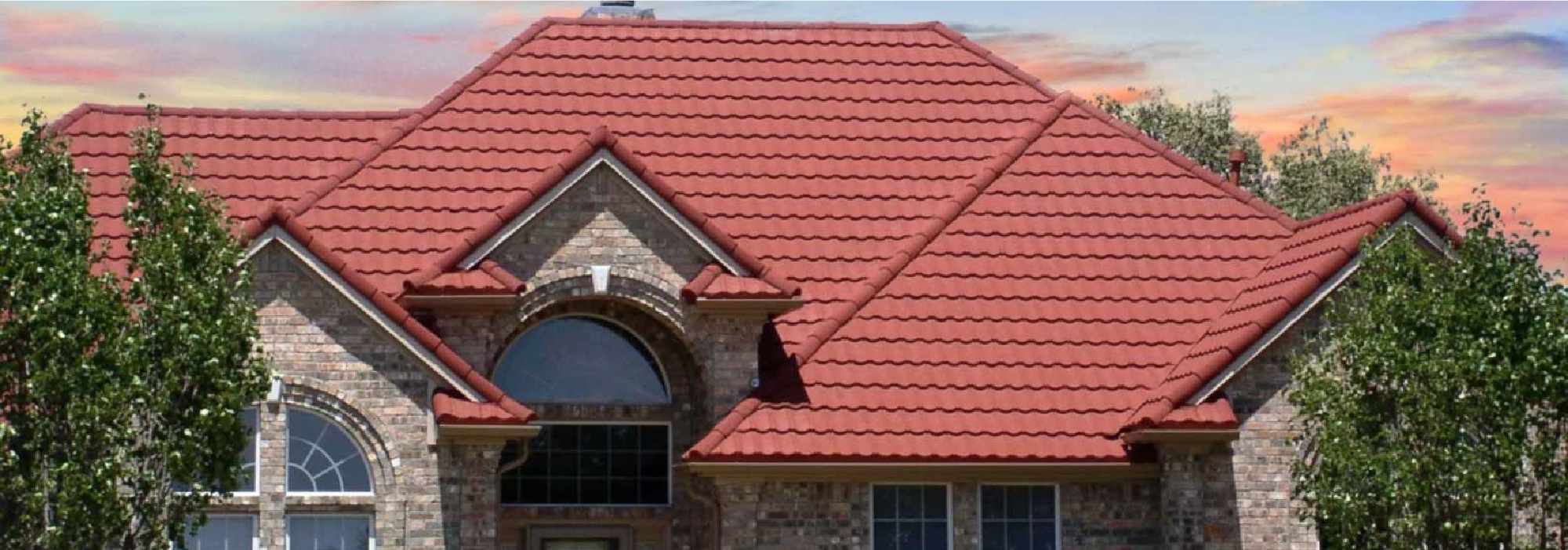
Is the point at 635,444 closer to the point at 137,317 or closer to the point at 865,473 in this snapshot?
the point at 865,473

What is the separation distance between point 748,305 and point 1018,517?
12.9 feet

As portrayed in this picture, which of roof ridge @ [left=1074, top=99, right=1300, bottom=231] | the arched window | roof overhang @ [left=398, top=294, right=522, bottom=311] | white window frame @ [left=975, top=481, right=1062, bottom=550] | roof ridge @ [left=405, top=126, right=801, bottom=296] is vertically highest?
roof ridge @ [left=1074, top=99, right=1300, bottom=231]

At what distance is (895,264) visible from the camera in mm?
31453

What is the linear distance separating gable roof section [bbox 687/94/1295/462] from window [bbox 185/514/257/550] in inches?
190

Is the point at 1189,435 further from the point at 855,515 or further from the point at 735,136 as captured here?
the point at 735,136

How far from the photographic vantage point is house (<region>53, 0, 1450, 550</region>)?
1101 inches

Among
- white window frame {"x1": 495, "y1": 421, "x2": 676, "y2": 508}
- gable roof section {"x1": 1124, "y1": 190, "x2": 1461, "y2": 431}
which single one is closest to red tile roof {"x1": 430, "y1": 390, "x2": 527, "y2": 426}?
white window frame {"x1": 495, "y1": 421, "x2": 676, "y2": 508}

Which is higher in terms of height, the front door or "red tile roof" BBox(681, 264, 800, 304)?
"red tile roof" BBox(681, 264, 800, 304)

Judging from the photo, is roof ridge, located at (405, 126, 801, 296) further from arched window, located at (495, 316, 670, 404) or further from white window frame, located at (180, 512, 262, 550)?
white window frame, located at (180, 512, 262, 550)

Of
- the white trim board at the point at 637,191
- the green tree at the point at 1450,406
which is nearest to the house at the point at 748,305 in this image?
the white trim board at the point at 637,191

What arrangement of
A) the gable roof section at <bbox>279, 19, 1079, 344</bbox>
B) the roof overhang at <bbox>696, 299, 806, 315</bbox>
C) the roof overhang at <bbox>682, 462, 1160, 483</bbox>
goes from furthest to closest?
the gable roof section at <bbox>279, 19, 1079, 344</bbox>, the roof overhang at <bbox>696, 299, 806, 315</bbox>, the roof overhang at <bbox>682, 462, 1160, 483</bbox>

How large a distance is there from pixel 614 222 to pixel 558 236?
0.64 metres

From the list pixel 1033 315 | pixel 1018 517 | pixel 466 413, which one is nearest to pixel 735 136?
pixel 1033 315

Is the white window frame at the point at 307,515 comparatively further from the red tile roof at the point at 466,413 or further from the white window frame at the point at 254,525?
the red tile roof at the point at 466,413
